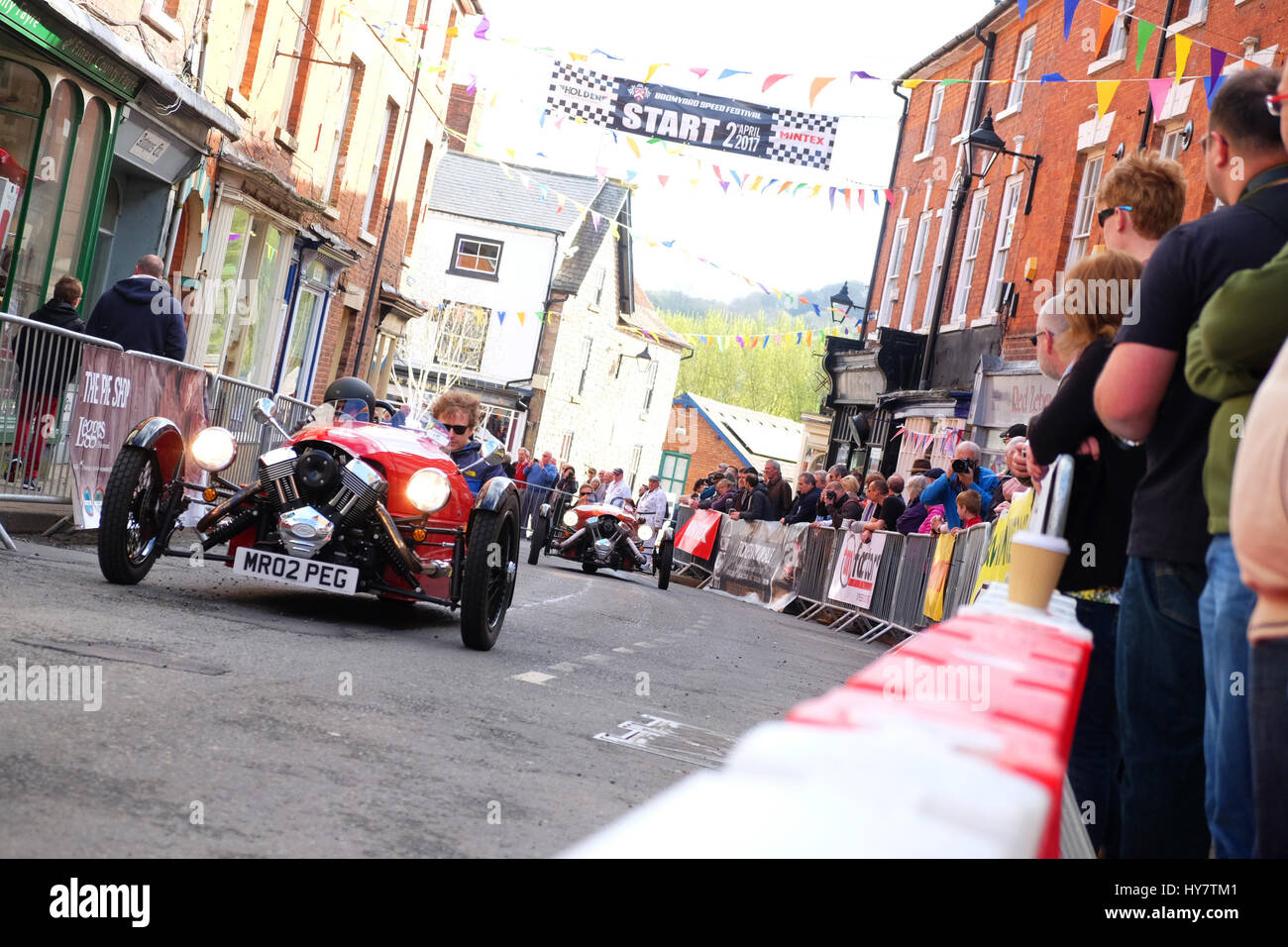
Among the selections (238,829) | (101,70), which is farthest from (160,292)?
(238,829)

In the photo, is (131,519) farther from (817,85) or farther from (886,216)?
(886,216)

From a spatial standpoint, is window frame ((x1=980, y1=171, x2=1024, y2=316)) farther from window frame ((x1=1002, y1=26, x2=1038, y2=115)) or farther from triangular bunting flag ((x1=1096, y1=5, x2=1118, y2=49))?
triangular bunting flag ((x1=1096, y1=5, x2=1118, y2=49))

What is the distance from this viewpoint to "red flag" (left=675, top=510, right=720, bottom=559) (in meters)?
24.0

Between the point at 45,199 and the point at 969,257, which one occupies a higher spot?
the point at 969,257

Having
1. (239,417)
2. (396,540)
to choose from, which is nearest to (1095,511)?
(396,540)

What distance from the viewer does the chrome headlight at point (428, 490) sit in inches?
308

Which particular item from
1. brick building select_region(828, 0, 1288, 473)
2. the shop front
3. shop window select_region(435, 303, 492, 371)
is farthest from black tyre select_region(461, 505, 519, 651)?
shop window select_region(435, 303, 492, 371)

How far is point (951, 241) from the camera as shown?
2478 centimetres

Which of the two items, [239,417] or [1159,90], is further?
[1159,90]

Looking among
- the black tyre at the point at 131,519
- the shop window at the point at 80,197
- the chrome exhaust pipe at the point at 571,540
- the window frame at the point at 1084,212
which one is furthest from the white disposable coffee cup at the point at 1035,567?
the window frame at the point at 1084,212
